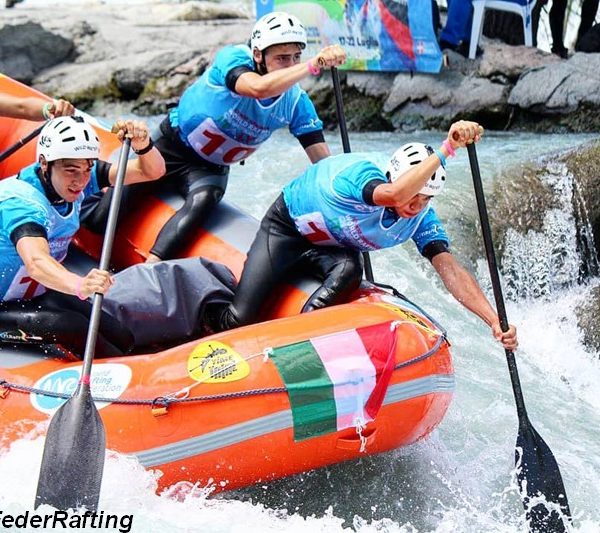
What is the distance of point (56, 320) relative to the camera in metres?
4.34

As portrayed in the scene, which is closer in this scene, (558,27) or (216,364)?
(216,364)

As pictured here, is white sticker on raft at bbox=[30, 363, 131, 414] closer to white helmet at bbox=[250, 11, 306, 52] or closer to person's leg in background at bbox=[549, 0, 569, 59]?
white helmet at bbox=[250, 11, 306, 52]

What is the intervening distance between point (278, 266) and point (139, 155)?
795 mm

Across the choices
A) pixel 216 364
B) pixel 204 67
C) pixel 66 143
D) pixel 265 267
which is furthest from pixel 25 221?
pixel 204 67

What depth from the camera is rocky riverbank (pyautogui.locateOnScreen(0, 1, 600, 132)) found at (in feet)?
33.3

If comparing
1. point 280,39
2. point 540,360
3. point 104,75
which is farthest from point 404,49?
point 280,39

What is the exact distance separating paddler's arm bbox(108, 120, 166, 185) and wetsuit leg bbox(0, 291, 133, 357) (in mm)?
648

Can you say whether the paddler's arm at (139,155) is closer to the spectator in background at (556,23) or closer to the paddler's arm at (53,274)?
the paddler's arm at (53,274)

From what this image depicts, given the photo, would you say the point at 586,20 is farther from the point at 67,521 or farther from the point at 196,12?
the point at 67,521

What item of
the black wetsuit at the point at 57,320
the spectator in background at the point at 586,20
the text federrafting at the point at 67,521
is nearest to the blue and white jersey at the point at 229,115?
the black wetsuit at the point at 57,320

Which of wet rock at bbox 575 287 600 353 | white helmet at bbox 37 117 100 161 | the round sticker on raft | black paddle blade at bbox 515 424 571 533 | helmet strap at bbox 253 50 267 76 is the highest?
white helmet at bbox 37 117 100 161

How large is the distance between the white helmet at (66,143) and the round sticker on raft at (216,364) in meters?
0.91

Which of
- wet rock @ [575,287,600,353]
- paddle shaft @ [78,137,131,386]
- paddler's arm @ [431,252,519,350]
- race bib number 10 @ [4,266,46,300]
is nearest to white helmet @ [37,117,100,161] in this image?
paddle shaft @ [78,137,131,386]

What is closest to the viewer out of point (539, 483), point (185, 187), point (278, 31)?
point (539, 483)
